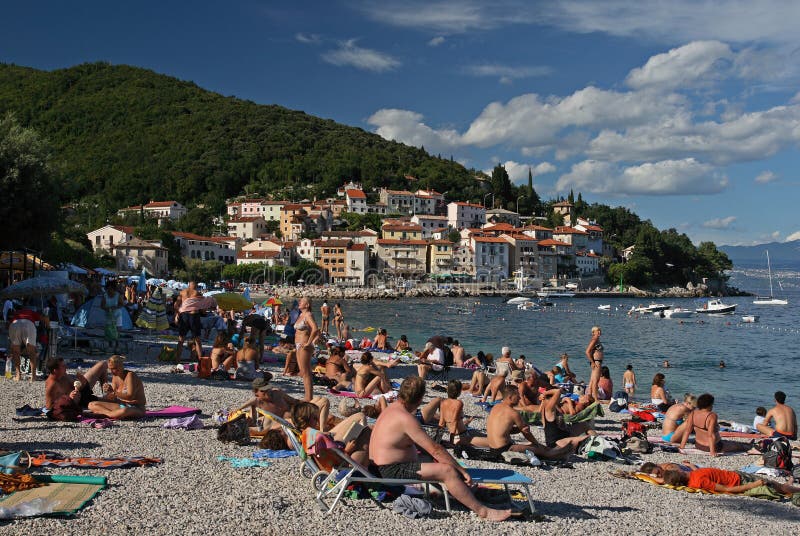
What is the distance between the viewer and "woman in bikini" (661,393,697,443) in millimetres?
9398

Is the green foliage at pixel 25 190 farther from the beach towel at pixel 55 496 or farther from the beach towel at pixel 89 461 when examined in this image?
the beach towel at pixel 55 496

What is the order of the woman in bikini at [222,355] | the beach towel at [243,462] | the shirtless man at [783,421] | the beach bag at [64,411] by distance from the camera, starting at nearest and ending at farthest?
1. the beach towel at [243,462]
2. the beach bag at [64,411]
3. the shirtless man at [783,421]
4. the woman in bikini at [222,355]

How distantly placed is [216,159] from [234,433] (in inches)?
5014

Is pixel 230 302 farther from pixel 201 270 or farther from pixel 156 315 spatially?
pixel 201 270

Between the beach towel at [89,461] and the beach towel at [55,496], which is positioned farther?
the beach towel at [89,461]

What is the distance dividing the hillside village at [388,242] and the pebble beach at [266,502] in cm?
6944

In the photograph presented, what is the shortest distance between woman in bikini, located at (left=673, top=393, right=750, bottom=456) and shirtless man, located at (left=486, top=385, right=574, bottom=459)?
2.63m

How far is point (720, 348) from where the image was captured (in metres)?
31.4

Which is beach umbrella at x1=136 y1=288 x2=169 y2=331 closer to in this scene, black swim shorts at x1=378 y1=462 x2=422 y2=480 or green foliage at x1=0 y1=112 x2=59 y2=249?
green foliage at x1=0 y1=112 x2=59 y2=249

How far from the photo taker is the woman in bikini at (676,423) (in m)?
9.40

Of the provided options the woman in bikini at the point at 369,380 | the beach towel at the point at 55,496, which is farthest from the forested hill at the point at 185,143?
the beach towel at the point at 55,496

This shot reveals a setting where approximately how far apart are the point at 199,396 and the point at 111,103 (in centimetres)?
15794

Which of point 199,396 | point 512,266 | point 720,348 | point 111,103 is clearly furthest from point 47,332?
point 111,103

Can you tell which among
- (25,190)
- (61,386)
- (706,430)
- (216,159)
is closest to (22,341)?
(61,386)
